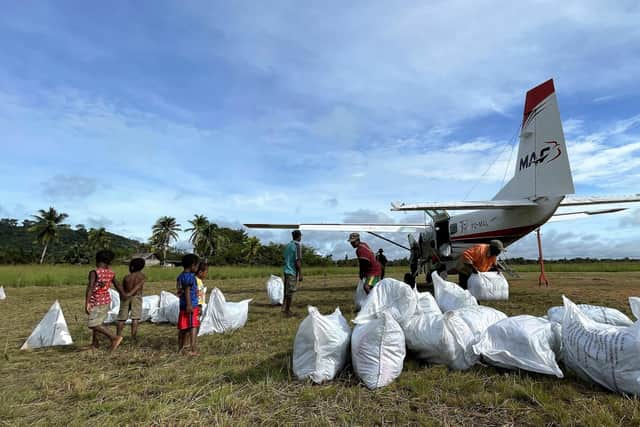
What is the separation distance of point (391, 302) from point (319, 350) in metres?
Result: 1.48

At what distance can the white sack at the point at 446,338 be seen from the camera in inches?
128

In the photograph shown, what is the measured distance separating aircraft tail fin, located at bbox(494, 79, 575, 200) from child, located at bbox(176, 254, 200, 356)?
7847 mm

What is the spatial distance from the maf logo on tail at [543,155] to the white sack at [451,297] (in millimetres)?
4790

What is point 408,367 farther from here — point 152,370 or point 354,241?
point 354,241

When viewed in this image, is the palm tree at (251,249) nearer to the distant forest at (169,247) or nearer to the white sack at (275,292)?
the distant forest at (169,247)

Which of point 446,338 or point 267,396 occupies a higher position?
point 446,338

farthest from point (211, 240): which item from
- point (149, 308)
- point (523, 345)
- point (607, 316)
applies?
point (523, 345)

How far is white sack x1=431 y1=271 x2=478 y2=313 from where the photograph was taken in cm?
527

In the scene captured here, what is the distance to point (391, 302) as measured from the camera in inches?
168

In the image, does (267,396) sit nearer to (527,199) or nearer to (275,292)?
(275,292)

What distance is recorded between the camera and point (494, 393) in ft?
8.93

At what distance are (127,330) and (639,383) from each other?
6.57 meters

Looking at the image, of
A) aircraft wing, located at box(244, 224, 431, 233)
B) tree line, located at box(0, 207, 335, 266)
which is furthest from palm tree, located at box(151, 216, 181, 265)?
aircraft wing, located at box(244, 224, 431, 233)

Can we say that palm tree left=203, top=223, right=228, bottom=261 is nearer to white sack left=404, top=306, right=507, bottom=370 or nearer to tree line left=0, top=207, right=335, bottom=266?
tree line left=0, top=207, right=335, bottom=266
